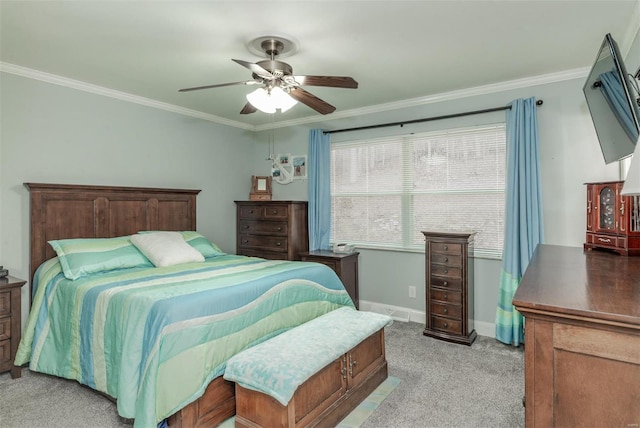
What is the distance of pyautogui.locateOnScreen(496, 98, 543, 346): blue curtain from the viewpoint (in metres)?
3.26

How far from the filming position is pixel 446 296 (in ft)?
11.5

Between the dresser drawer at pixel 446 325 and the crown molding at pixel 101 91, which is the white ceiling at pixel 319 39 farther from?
the dresser drawer at pixel 446 325

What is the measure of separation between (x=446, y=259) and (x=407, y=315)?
96cm

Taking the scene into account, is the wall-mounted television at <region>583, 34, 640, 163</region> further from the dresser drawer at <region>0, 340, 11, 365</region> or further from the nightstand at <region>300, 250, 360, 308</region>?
the dresser drawer at <region>0, 340, 11, 365</region>

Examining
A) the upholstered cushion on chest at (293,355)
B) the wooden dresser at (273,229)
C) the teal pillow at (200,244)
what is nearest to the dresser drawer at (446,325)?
the upholstered cushion on chest at (293,355)

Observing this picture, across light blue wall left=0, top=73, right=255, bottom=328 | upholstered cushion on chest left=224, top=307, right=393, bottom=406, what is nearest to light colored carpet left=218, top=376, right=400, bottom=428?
upholstered cushion on chest left=224, top=307, right=393, bottom=406

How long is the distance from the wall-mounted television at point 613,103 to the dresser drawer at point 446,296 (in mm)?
1707

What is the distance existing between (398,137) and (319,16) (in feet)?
7.02

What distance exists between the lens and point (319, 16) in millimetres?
2229

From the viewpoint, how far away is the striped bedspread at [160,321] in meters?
1.94

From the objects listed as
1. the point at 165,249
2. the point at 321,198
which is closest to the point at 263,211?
the point at 321,198

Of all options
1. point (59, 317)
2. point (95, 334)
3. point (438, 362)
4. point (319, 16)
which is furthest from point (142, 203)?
point (438, 362)

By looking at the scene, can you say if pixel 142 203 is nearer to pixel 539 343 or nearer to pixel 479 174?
pixel 479 174

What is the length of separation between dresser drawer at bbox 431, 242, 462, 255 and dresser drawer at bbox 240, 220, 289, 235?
178 centimetres
